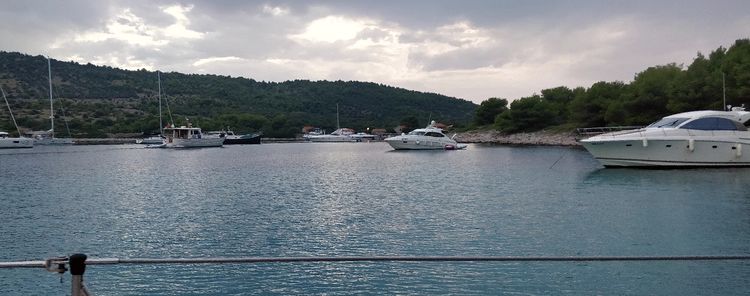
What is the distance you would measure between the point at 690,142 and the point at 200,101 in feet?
424

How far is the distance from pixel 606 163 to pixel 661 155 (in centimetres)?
346

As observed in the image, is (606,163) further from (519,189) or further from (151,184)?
(151,184)

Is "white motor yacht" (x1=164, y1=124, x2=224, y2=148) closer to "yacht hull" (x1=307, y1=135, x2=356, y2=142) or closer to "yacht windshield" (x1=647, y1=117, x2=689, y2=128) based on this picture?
"yacht hull" (x1=307, y1=135, x2=356, y2=142)

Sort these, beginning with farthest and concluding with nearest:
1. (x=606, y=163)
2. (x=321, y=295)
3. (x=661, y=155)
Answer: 1. (x=606, y=163)
2. (x=661, y=155)
3. (x=321, y=295)

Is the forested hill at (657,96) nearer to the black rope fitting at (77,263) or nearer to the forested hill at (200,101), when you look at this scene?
the forested hill at (200,101)

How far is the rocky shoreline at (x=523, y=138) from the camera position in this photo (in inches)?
3410

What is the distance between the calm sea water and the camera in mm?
12477

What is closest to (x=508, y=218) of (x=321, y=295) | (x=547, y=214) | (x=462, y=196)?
(x=547, y=214)

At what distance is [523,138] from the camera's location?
328ft

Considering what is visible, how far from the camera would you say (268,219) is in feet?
67.6

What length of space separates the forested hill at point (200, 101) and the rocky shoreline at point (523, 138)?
91.5ft

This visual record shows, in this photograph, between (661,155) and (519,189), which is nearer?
(519,189)

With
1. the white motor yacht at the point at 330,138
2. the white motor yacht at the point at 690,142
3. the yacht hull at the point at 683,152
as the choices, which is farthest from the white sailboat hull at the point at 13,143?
the yacht hull at the point at 683,152

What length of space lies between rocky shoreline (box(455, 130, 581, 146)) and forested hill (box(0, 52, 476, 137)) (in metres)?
27.9
